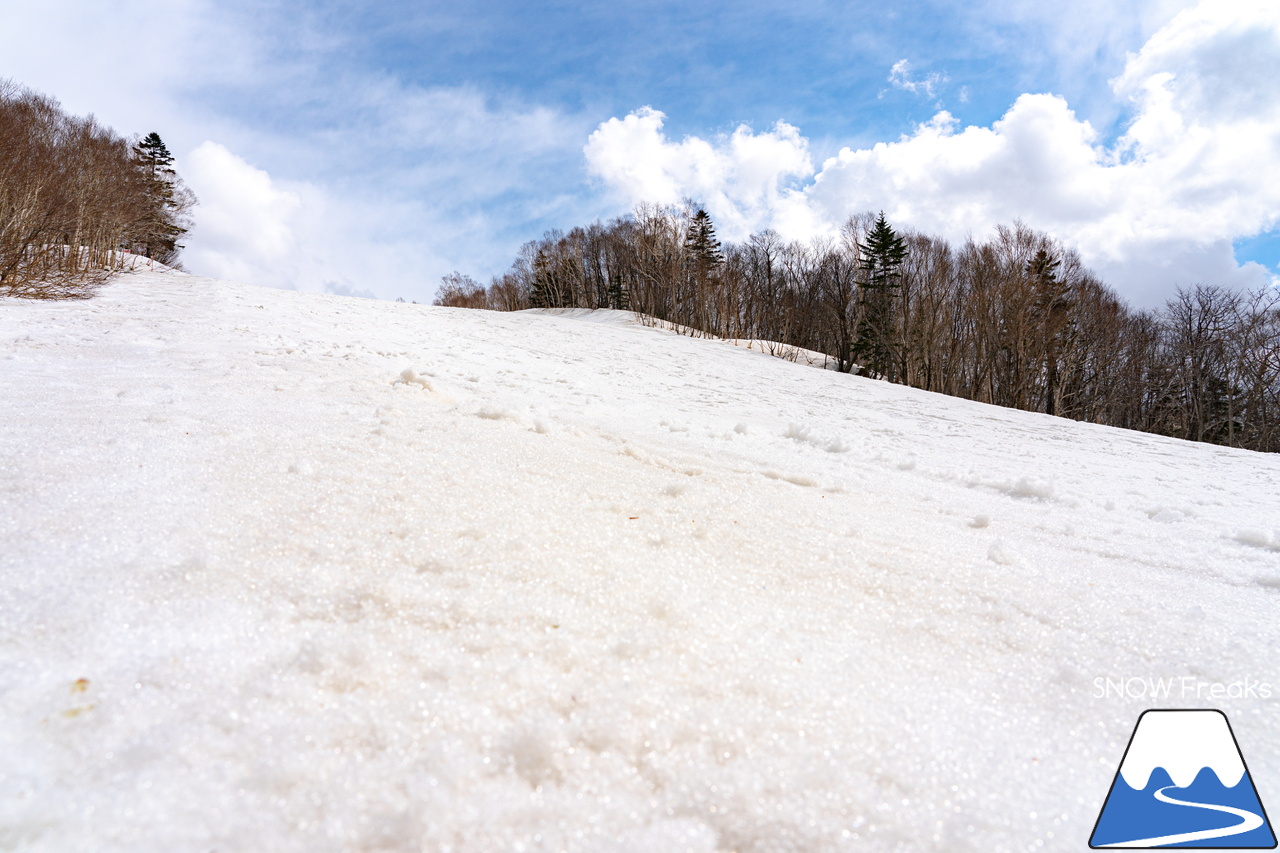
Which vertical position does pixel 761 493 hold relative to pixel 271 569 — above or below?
above

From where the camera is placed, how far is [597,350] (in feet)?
35.6

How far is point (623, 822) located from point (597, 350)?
10.3 meters

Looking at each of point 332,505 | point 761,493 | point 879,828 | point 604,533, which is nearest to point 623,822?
point 879,828

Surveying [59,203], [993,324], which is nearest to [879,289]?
[993,324]

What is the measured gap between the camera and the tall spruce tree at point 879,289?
1101 inches

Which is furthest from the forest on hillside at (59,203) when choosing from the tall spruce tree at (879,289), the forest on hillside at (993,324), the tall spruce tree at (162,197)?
the tall spruce tree at (879,289)

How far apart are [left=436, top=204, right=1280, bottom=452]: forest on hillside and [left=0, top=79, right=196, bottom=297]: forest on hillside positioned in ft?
70.2

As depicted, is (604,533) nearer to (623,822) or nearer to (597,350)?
(623,822)

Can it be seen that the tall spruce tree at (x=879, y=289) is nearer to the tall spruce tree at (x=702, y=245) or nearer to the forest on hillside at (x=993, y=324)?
the forest on hillside at (x=993, y=324)

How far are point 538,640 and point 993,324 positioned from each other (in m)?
27.9

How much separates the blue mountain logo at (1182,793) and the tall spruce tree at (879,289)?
28.5 m

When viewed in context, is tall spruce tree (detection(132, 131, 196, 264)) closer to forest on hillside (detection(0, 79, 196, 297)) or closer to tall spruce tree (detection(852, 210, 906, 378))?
forest on hillside (detection(0, 79, 196, 297))

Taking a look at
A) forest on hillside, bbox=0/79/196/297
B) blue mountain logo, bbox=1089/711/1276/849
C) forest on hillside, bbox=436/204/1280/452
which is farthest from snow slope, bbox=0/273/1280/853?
forest on hillside, bbox=436/204/1280/452

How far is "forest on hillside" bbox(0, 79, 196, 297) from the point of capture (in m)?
8.48
